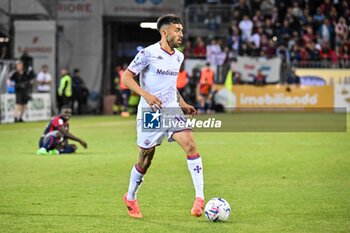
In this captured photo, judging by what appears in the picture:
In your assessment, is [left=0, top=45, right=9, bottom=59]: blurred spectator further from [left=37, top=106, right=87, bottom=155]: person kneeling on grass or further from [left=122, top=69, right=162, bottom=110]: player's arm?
[left=122, top=69, right=162, bottom=110]: player's arm

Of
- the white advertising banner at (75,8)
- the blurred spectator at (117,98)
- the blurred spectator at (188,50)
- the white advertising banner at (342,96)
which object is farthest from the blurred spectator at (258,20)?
the white advertising banner at (75,8)

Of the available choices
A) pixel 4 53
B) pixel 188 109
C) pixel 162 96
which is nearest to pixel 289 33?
pixel 4 53

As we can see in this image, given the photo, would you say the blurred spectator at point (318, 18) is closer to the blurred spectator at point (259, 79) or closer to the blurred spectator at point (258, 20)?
the blurred spectator at point (258, 20)

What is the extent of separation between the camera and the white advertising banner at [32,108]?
31.5 metres

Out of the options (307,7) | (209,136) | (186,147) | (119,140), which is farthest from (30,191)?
(307,7)

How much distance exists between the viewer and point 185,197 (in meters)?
12.0

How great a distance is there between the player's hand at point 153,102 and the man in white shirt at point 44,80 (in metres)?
26.7

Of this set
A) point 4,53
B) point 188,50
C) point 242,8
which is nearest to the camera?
point 4,53

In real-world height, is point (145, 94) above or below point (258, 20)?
below

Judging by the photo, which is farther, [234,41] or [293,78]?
[234,41]

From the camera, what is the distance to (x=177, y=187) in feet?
43.1

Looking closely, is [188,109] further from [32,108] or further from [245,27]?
[245,27]

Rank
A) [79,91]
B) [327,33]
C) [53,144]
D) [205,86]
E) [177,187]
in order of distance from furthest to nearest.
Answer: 1. [327,33]
2. [79,91]
3. [205,86]
4. [53,144]
5. [177,187]

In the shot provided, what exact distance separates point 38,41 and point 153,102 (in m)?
28.7
